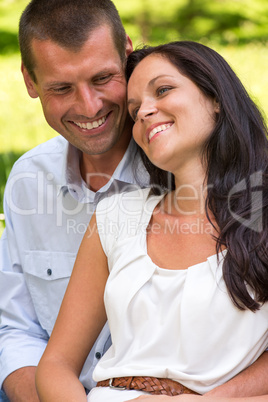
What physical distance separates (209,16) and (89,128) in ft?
27.8

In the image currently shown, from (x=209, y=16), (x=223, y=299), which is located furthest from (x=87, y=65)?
(x=209, y=16)

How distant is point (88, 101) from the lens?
2.62 metres

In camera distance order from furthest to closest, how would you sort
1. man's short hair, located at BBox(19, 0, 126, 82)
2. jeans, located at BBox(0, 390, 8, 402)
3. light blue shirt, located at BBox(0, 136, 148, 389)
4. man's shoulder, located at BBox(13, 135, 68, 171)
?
man's shoulder, located at BBox(13, 135, 68, 171)
light blue shirt, located at BBox(0, 136, 148, 389)
jeans, located at BBox(0, 390, 8, 402)
man's short hair, located at BBox(19, 0, 126, 82)

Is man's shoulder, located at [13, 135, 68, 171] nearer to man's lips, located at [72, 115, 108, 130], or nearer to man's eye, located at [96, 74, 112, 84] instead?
man's lips, located at [72, 115, 108, 130]

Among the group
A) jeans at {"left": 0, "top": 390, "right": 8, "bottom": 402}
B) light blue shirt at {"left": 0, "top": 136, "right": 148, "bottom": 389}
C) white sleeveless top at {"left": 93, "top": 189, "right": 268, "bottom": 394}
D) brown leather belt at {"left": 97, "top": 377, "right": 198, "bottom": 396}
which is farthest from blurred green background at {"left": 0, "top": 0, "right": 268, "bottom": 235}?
brown leather belt at {"left": 97, "top": 377, "right": 198, "bottom": 396}

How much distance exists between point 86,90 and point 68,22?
27 centimetres

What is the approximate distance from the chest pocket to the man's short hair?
0.82 meters

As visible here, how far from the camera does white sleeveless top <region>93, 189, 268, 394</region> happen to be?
206 centimetres

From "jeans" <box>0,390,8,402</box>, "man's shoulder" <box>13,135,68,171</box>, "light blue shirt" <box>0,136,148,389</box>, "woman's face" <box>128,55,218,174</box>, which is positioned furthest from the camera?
"man's shoulder" <box>13,135,68,171</box>

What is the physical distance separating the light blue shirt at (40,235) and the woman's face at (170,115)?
45 centimetres

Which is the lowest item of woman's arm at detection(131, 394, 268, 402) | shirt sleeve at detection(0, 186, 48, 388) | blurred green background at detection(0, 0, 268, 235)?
woman's arm at detection(131, 394, 268, 402)

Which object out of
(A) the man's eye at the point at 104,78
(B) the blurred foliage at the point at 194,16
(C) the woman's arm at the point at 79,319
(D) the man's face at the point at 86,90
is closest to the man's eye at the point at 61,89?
(D) the man's face at the point at 86,90

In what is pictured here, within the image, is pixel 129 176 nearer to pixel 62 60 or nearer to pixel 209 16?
pixel 62 60

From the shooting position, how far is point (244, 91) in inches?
93.6
